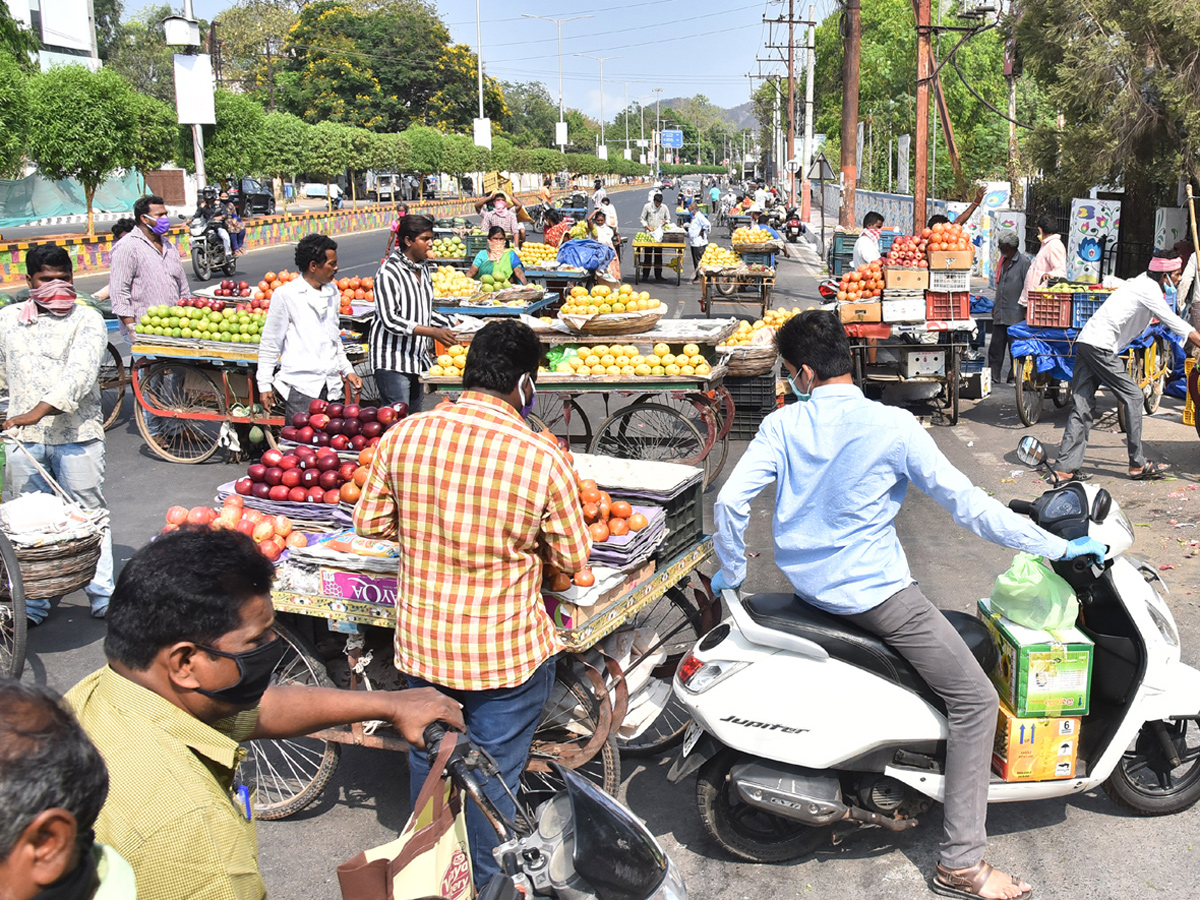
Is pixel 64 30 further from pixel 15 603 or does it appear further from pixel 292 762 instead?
pixel 292 762

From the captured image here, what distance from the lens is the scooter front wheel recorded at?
3.84 m

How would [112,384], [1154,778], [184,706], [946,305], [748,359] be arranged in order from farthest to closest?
[946,305]
[112,384]
[748,359]
[1154,778]
[184,706]

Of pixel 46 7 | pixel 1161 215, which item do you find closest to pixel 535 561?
pixel 1161 215

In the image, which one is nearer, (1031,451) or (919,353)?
(1031,451)

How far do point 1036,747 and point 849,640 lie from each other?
836 mm

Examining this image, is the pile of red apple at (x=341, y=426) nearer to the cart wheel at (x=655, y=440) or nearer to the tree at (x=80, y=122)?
the cart wheel at (x=655, y=440)

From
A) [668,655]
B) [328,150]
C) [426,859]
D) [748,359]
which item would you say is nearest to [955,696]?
[668,655]

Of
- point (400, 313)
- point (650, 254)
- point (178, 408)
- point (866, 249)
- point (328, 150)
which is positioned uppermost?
point (328, 150)

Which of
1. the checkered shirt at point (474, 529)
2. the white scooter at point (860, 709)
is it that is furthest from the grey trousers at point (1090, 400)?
the checkered shirt at point (474, 529)

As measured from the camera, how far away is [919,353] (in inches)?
432

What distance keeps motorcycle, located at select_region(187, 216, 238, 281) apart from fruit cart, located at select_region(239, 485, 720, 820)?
22052mm

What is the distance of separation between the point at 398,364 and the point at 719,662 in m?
5.45

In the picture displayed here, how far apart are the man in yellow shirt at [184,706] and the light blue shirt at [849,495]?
5.89 ft

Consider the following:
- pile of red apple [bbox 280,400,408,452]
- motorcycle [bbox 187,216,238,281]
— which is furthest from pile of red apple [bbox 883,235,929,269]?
motorcycle [bbox 187,216,238,281]
